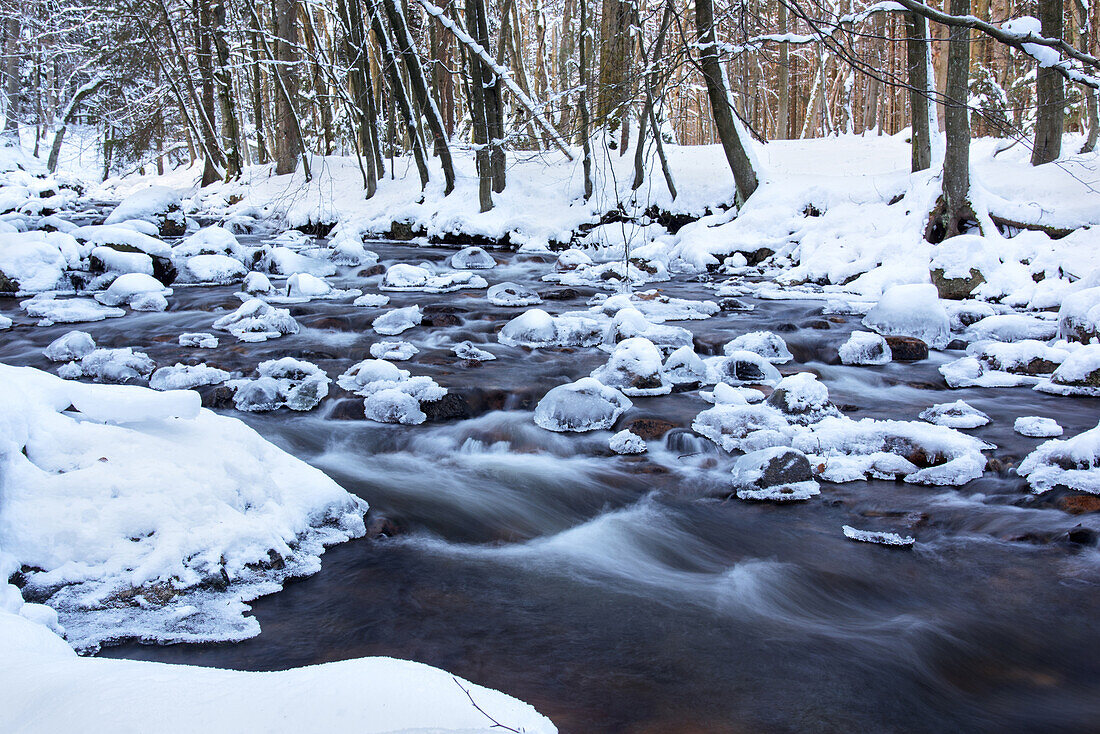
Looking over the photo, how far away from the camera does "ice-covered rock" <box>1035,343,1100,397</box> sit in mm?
4941

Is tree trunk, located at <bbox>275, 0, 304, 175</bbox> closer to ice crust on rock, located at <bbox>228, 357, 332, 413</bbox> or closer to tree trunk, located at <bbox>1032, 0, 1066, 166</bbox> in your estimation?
ice crust on rock, located at <bbox>228, 357, 332, 413</bbox>

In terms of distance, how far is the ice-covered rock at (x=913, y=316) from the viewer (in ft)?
21.4

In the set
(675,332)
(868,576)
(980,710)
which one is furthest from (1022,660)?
(675,332)

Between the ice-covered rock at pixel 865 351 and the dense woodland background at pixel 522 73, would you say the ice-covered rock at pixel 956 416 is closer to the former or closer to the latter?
the ice-covered rock at pixel 865 351

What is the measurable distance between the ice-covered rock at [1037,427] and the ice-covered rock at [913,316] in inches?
90.0

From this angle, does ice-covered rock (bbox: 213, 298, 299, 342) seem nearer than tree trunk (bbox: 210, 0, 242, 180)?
Yes

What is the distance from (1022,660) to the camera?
95.0 inches

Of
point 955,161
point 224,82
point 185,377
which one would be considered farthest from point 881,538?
point 224,82

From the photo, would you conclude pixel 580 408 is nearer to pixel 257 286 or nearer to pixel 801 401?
pixel 801 401

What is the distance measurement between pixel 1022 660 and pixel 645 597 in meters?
1.20

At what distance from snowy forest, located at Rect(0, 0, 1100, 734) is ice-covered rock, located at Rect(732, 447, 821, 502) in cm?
1

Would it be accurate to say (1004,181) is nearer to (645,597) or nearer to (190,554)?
(645,597)

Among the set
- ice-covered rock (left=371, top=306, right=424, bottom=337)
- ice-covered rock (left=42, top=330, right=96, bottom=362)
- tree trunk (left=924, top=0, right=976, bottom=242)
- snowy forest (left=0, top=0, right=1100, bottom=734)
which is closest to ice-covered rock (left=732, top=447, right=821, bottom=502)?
snowy forest (left=0, top=0, right=1100, bottom=734)

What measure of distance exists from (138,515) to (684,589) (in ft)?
6.32
